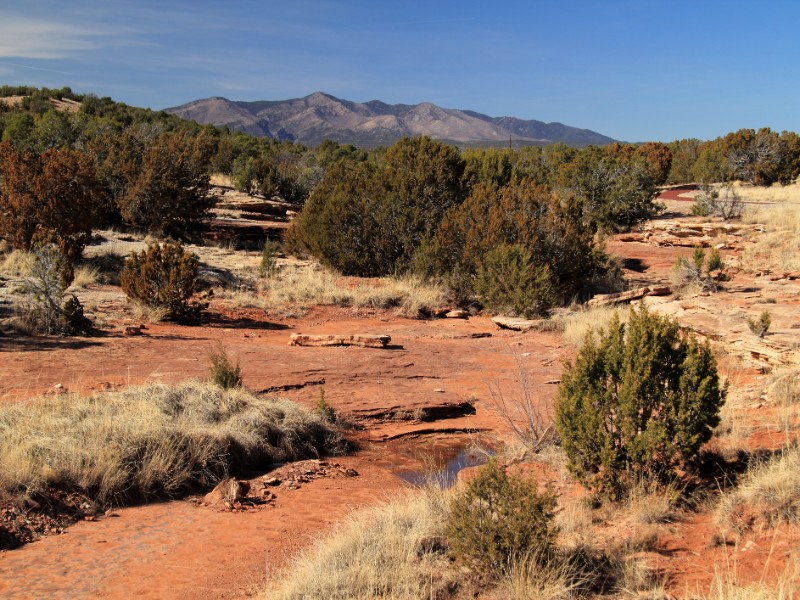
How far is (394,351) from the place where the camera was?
1239 cm

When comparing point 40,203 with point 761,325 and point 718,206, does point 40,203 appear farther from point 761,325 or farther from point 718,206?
point 718,206

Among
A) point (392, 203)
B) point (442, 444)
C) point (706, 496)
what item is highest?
point (392, 203)

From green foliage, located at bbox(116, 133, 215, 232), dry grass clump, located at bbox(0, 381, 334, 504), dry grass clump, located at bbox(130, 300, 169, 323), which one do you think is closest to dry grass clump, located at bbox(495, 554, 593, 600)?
dry grass clump, located at bbox(0, 381, 334, 504)

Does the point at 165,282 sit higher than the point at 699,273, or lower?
lower

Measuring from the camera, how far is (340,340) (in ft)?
41.4

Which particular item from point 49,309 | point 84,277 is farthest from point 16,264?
point 49,309

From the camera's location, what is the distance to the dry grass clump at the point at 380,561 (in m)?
4.29

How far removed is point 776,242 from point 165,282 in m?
18.3

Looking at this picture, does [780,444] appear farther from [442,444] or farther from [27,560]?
[27,560]

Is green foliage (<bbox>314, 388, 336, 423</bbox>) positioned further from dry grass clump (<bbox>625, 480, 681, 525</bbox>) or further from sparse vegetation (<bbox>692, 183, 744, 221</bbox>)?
sparse vegetation (<bbox>692, 183, 744, 221</bbox>)

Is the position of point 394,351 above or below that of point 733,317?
below

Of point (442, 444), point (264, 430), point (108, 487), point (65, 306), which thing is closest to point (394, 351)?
point (442, 444)

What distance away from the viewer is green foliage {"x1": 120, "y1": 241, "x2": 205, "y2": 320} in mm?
13984

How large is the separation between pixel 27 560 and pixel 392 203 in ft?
53.8
